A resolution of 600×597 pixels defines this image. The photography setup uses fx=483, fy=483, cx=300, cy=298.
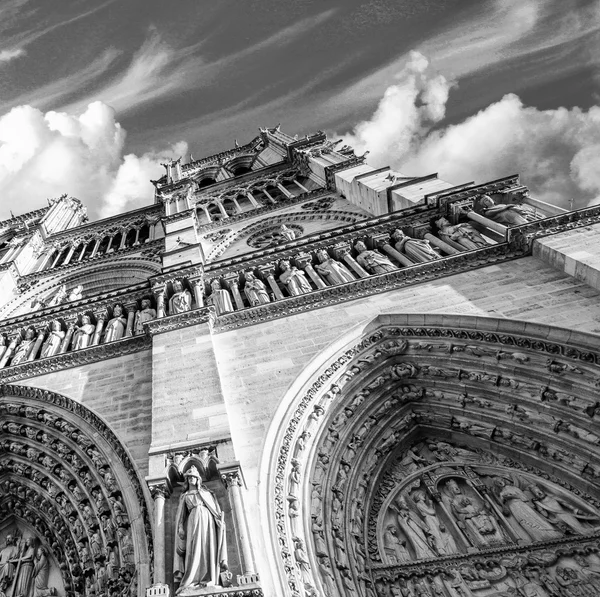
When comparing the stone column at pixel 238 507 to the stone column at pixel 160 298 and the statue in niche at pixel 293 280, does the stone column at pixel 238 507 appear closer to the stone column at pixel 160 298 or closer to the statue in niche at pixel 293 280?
the statue in niche at pixel 293 280

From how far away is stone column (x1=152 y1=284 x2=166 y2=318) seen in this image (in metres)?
8.31

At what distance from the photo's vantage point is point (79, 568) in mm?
5305

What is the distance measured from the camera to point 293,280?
8.59 metres

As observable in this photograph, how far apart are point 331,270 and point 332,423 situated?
3333 mm

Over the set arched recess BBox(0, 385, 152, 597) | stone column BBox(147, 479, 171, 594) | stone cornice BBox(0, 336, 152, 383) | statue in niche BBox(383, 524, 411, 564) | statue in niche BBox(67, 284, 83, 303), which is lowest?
statue in niche BBox(383, 524, 411, 564)

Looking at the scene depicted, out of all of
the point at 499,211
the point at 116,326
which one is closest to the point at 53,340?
the point at 116,326

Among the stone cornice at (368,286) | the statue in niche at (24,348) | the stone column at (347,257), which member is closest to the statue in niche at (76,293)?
the statue in niche at (24,348)

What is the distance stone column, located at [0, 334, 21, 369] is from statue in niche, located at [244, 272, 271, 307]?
4.36 metres

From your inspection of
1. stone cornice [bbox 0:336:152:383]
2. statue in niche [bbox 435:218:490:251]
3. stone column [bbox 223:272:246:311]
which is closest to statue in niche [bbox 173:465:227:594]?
stone cornice [bbox 0:336:152:383]

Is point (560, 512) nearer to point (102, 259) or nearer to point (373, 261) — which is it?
point (373, 261)

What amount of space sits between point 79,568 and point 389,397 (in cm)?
421

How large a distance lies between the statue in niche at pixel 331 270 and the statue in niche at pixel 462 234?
1.99m

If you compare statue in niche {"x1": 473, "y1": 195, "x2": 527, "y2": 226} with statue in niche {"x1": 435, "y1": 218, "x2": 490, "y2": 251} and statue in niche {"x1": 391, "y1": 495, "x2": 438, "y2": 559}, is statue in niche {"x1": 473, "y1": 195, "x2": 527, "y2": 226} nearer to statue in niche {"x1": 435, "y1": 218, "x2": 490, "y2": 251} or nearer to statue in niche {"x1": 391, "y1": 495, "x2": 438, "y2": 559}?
statue in niche {"x1": 435, "y1": 218, "x2": 490, "y2": 251}

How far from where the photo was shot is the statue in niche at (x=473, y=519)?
5282 millimetres
